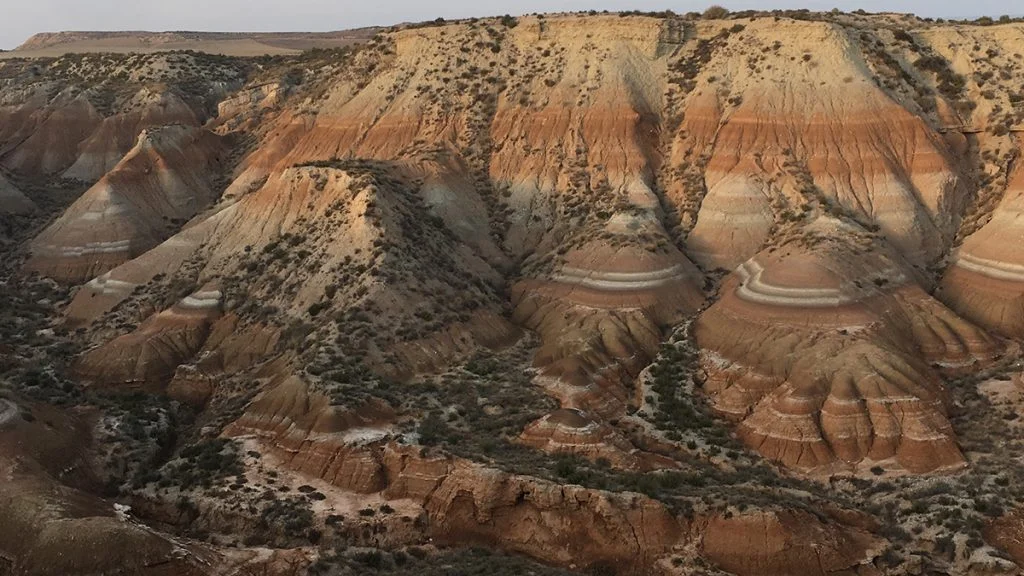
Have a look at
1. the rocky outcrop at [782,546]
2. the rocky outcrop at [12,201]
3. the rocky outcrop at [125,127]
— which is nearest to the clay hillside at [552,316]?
the rocky outcrop at [782,546]

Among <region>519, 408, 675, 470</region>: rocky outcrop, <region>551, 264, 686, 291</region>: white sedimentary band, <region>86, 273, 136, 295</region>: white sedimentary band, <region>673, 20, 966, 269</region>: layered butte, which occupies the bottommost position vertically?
<region>519, 408, 675, 470</region>: rocky outcrop

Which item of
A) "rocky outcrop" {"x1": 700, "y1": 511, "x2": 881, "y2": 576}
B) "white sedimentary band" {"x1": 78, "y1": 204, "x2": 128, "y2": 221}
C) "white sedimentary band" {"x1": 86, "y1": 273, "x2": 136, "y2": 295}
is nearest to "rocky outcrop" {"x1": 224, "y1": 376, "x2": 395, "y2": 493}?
"rocky outcrop" {"x1": 700, "y1": 511, "x2": 881, "y2": 576}

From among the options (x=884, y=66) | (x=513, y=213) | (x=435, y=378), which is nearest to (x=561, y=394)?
(x=435, y=378)

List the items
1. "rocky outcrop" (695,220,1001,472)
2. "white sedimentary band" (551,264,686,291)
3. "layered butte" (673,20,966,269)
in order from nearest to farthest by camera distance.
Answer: "rocky outcrop" (695,220,1001,472), "white sedimentary band" (551,264,686,291), "layered butte" (673,20,966,269)

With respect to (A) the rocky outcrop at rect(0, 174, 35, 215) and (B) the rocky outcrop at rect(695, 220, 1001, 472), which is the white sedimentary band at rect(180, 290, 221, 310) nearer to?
(B) the rocky outcrop at rect(695, 220, 1001, 472)

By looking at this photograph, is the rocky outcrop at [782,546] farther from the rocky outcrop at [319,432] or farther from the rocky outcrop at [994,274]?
the rocky outcrop at [994,274]

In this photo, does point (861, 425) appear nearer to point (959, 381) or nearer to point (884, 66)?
point (959, 381)

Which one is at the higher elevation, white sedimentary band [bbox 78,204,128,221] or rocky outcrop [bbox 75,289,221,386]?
white sedimentary band [bbox 78,204,128,221]
